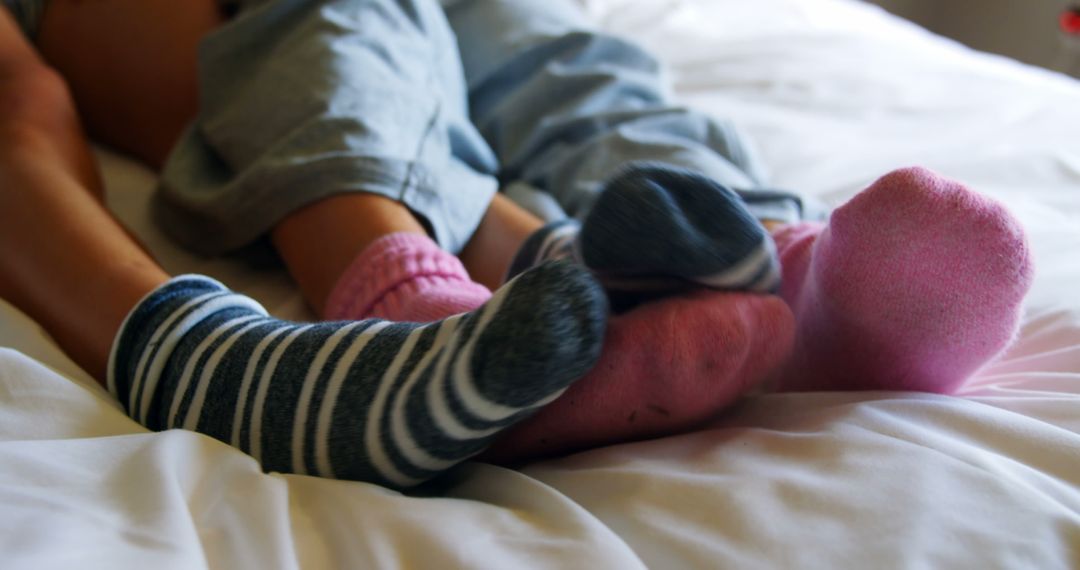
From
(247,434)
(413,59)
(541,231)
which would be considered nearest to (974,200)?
(541,231)

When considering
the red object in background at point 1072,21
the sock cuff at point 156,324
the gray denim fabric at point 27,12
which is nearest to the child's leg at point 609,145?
the sock cuff at point 156,324

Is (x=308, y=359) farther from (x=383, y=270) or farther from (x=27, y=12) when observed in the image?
(x=27, y=12)

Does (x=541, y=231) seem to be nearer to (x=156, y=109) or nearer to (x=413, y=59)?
(x=413, y=59)

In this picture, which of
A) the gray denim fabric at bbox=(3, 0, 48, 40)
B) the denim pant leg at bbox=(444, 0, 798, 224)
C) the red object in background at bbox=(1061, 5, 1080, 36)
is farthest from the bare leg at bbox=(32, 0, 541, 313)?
the red object in background at bbox=(1061, 5, 1080, 36)

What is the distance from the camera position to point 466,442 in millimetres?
401

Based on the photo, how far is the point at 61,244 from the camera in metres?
0.58

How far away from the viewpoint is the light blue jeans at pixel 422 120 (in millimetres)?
641

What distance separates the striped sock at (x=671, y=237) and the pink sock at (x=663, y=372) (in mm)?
13

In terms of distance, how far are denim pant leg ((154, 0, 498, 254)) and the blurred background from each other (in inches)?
62.8

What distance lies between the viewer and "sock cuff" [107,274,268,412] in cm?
47

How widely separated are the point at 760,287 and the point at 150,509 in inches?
12.2

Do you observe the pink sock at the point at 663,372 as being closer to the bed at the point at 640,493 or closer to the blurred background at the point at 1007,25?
the bed at the point at 640,493

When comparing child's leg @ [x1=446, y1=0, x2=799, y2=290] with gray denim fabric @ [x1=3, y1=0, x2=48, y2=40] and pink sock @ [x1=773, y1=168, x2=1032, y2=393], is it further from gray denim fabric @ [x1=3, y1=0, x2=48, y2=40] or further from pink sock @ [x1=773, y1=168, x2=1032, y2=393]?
gray denim fabric @ [x1=3, y1=0, x2=48, y2=40]

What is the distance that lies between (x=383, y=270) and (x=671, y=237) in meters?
0.21
